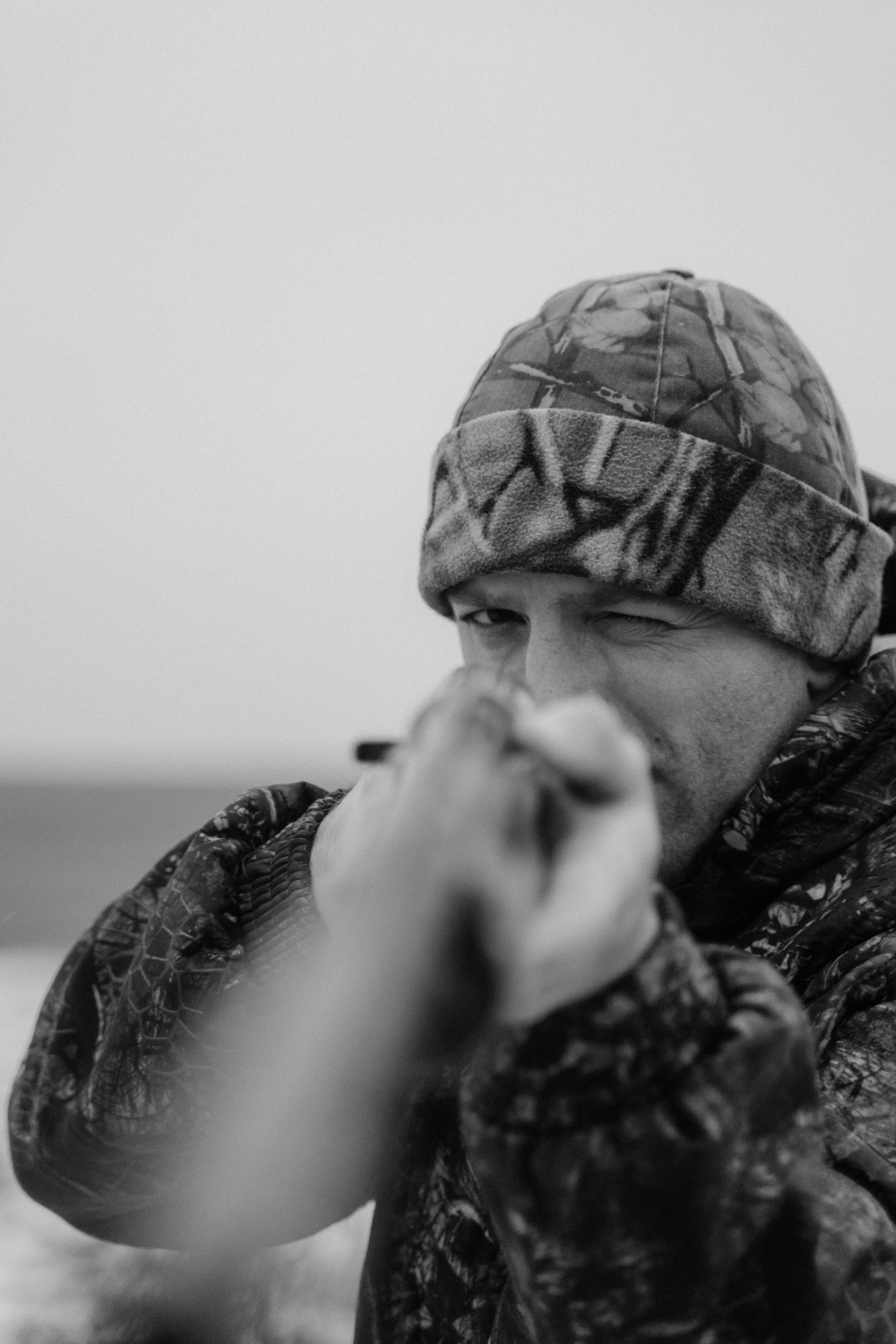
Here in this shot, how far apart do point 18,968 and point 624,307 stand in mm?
6303

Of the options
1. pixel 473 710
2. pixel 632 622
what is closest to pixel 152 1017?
pixel 632 622

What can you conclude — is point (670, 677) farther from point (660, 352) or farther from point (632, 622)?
point (660, 352)

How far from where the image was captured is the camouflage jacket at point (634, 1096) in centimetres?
66

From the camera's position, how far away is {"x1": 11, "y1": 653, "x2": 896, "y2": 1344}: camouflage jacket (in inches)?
26.0

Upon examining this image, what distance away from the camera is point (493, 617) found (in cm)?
151

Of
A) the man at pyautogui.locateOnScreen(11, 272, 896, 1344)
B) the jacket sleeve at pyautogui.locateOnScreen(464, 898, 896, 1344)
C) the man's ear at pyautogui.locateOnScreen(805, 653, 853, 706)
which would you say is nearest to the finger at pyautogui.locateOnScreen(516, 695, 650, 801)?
the jacket sleeve at pyautogui.locateOnScreen(464, 898, 896, 1344)

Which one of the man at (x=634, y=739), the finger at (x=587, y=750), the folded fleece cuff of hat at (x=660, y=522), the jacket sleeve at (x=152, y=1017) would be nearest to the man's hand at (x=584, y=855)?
the finger at (x=587, y=750)

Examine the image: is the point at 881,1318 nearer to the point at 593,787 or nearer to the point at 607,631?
the point at 593,787

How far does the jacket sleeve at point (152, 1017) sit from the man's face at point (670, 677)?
341 mm

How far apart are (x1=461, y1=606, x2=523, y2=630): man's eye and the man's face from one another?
2 cm

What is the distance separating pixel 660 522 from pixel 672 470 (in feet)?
0.22

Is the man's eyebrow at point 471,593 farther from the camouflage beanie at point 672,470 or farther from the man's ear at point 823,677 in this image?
the man's ear at point 823,677

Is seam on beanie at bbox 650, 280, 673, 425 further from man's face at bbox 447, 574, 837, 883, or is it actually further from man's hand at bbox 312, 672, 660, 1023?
man's hand at bbox 312, 672, 660, 1023

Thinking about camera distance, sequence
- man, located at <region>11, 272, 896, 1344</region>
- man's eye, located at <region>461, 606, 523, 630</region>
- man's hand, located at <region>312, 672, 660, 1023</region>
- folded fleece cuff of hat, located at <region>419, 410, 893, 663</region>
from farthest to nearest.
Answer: man's eye, located at <region>461, 606, 523, 630</region> < folded fleece cuff of hat, located at <region>419, 410, 893, 663</region> < man, located at <region>11, 272, 896, 1344</region> < man's hand, located at <region>312, 672, 660, 1023</region>
